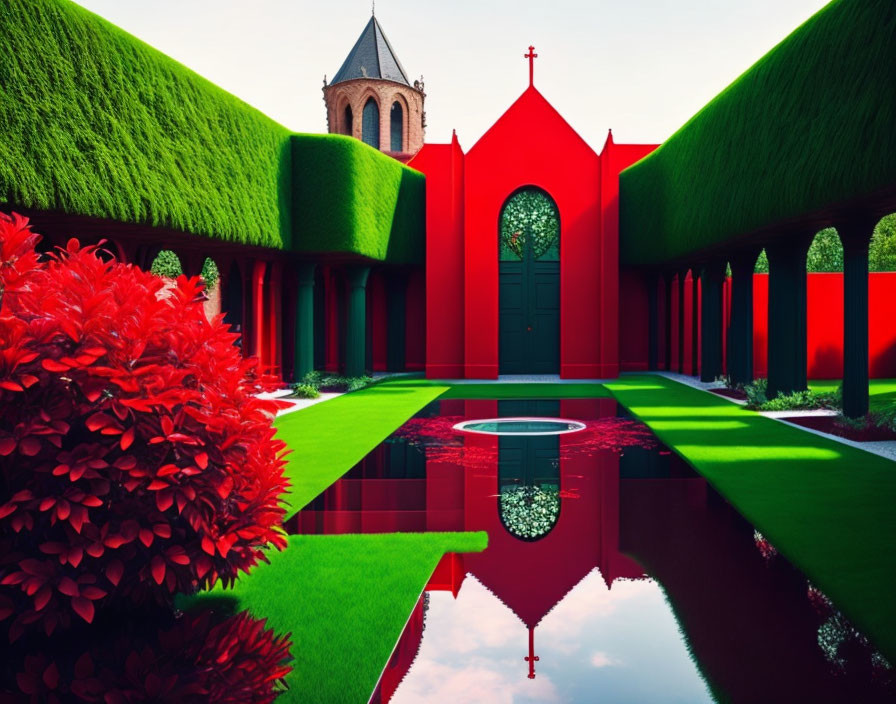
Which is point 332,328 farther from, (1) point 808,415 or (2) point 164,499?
(2) point 164,499

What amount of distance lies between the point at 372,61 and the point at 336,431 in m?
32.5

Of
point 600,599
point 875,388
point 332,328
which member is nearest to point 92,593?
point 600,599

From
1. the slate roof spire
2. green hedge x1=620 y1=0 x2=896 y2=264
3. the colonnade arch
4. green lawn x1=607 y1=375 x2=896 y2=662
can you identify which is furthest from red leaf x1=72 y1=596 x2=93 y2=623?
the slate roof spire

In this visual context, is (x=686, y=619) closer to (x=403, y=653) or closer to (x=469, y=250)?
(x=403, y=653)

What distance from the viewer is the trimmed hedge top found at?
358 inches

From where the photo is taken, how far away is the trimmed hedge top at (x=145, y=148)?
909 centimetres

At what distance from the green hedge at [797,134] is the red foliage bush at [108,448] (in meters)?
8.09

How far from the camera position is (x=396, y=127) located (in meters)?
40.8

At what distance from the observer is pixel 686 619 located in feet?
15.4

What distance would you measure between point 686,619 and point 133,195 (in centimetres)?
935

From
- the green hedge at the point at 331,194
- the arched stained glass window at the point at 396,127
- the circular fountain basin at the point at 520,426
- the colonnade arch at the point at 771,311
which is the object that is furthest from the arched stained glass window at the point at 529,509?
the arched stained glass window at the point at 396,127

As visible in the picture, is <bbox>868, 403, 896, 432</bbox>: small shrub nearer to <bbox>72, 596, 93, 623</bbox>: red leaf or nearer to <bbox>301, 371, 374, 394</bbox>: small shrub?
<bbox>72, 596, 93, 623</bbox>: red leaf

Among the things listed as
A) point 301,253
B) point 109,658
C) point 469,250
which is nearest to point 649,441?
point 109,658

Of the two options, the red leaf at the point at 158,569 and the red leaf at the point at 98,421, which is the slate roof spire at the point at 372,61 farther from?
the red leaf at the point at 158,569
